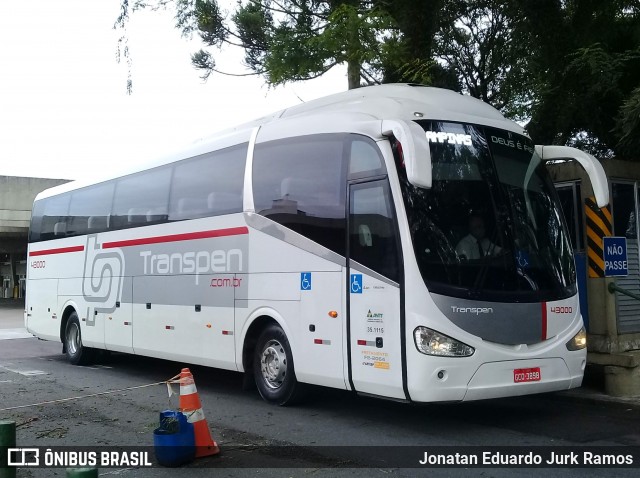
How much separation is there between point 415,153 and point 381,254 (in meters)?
1.39

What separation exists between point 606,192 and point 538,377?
7.31 ft

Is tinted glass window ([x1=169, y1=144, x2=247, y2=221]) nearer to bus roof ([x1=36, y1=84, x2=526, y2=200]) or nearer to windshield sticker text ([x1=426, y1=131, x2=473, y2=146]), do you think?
bus roof ([x1=36, y1=84, x2=526, y2=200])

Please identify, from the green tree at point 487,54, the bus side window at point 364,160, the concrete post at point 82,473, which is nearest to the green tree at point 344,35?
the green tree at point 487,54

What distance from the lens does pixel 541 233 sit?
805 cm

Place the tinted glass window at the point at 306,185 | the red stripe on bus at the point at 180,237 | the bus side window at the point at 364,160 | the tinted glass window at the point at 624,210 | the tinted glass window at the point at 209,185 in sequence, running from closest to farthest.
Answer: the bus side window at the point at 364,160 → the tinted glass window at the point at 306,185 → the red stripe on bus at the point at 180,237 → the tinted glass window at the point at 209,185 → the tinted glass window at the point at 624,210

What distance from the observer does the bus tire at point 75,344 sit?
14.6 m

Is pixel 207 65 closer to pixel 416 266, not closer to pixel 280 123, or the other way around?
pixel 280 123

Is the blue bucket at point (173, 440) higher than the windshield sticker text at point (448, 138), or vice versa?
the windshield sticker text at point (448, 138)

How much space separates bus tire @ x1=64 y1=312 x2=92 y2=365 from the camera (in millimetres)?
14562

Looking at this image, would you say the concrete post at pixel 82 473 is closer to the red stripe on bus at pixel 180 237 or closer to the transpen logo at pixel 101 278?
the red stripe on bus at pixel 180 237

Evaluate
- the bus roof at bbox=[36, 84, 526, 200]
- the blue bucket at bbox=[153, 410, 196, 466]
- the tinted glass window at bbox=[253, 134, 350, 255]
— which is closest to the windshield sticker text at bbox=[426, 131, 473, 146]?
the bus roof at bbox=[36, 84, 526, 200]

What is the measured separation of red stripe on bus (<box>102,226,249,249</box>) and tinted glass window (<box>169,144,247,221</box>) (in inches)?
10.3

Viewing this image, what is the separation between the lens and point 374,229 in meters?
7.89

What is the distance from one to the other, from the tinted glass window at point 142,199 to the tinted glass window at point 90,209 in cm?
35
